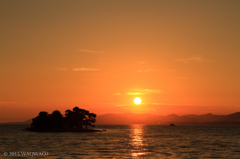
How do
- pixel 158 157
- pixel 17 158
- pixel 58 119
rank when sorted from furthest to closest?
pixel 58 119 → pixel 158 157 → pixel 17 158

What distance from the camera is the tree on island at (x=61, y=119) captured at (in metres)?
186

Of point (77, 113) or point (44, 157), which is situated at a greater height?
point (77, 113)

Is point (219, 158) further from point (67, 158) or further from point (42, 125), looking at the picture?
point (42, 125)

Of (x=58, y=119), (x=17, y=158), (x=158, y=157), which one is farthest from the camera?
(x=58, y=119)

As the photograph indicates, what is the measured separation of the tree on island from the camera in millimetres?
186000

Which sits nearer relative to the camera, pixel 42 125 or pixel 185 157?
pixel 185 157

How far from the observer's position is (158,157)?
223ft

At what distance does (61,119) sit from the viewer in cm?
19238

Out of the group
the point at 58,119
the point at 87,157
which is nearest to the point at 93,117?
the point at 58,119

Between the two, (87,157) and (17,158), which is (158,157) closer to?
(87,157)

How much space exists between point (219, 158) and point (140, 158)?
20551 millimetres

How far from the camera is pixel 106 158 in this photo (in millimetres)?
65375

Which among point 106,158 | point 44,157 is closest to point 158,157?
point 106,158

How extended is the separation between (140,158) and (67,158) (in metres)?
17.3
